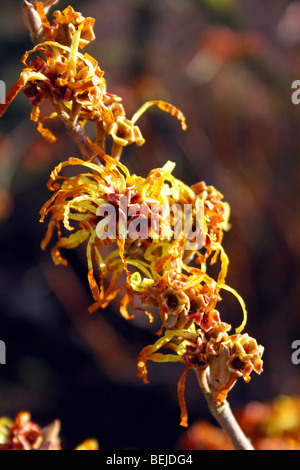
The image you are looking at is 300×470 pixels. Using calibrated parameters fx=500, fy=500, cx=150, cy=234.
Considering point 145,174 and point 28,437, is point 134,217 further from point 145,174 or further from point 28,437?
point 145,174

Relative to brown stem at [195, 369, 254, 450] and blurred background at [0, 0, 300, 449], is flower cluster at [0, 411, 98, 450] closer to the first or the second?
brown stem at [195, 369, 254, 450]

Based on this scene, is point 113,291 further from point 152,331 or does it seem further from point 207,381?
point 152,331

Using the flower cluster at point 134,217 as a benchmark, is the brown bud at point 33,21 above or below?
above

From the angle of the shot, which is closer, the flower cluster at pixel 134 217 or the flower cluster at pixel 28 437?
the flower cluster at pixel 134 217

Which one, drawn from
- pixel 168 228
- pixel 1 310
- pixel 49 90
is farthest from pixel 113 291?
pixel 1 310

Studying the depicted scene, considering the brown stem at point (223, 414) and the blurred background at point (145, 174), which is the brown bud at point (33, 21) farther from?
the blurred background at point (145, 174)

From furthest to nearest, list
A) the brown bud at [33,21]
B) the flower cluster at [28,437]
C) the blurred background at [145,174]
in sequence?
the blurred background at [145,174]
the flower cluster at [28,437]
the brown bud at [33,21]

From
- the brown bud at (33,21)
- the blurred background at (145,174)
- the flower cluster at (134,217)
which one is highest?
the brown bud at (33,21)

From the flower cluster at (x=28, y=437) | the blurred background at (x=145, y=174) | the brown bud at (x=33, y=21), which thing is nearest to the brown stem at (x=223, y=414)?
the flower cluster at (x=28, y=437)
